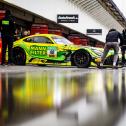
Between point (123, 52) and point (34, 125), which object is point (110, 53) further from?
point (34, 125)

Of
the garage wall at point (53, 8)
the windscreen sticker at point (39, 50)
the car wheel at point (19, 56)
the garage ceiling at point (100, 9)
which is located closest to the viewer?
the windscreen sticker at point (39, 50)

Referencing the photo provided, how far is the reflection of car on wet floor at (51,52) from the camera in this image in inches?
686

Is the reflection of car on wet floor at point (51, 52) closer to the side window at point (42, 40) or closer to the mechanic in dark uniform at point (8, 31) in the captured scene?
the side window at point (42, 40)

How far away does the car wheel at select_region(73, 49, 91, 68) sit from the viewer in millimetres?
17203

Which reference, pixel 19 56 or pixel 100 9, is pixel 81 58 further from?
pixel 100 9

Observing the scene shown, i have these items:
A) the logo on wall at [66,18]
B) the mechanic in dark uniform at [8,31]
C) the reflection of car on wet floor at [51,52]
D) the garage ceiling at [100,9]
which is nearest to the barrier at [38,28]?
the logo on wall at [66,18]

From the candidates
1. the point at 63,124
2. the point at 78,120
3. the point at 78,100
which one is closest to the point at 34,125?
A: the point at 63,124

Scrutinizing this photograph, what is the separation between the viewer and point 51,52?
18359 millimetres

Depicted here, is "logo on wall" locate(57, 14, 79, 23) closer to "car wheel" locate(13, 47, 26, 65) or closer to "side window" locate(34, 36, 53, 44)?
"side window" locate(34, 36, 53, 44)

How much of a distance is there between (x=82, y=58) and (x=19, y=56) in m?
3.05

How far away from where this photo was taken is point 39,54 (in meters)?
18.6

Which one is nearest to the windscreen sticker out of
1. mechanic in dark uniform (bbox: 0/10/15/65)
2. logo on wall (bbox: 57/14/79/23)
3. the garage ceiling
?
mechanic in dark uniform (bbox: 0/10/15/65)

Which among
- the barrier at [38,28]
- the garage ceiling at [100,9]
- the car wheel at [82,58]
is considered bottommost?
the car wheel at [82,58]

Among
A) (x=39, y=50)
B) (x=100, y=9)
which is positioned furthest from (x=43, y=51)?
(x=100, y=9)
